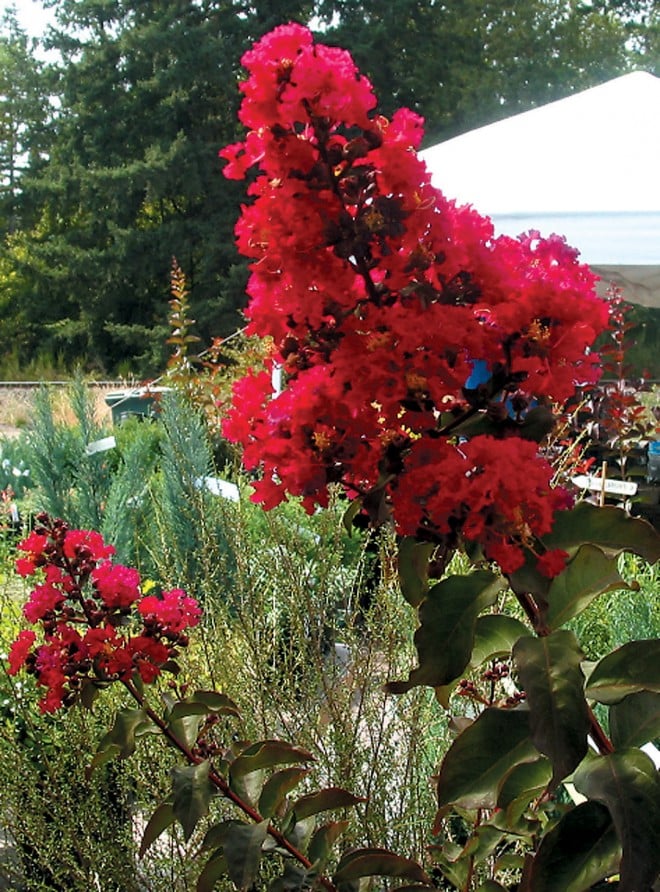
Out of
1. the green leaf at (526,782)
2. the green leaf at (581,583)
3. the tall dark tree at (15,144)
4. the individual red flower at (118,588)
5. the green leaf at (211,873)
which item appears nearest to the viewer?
the green leaf at (581,583)

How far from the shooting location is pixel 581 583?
938 mm

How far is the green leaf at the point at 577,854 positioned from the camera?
2.97ft

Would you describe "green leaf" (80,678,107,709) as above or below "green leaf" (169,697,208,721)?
above

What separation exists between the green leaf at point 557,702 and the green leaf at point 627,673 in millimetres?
100

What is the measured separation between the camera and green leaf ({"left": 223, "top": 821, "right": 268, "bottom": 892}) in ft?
3.36

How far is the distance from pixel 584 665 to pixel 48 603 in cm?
66

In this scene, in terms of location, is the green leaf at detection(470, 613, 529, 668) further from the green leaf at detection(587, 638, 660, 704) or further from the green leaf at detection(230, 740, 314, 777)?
the green leaf at detection(230, 740, 314, 777)

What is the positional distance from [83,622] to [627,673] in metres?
0.68

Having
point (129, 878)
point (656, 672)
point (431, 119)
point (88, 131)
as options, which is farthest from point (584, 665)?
point (88, 131)

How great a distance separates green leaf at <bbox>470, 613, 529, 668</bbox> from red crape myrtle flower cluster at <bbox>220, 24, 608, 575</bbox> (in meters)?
0.21

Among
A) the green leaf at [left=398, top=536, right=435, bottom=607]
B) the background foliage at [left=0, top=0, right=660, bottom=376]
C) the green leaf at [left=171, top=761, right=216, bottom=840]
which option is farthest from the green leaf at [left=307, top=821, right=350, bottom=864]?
the background foliage at [left=0, top=0, right=660, bottom=376]

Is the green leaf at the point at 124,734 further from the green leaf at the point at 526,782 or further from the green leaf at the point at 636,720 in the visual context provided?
the green leaf at the point at 636,720

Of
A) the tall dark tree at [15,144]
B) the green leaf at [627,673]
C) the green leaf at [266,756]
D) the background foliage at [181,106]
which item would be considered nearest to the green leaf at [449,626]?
the green leaf at [627,673]

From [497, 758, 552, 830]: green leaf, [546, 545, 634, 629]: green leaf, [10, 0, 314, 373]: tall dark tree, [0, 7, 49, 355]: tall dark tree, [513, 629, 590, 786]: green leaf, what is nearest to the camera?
[513, 629, 590, 786]: green leaf
